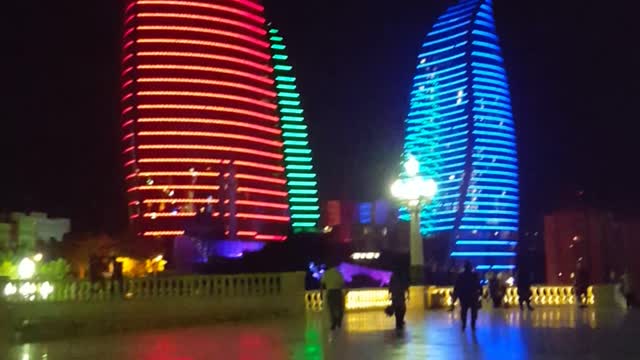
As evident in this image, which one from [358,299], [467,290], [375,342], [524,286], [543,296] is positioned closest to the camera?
[375,342]

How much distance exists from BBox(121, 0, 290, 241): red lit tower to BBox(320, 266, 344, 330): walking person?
88.4 m

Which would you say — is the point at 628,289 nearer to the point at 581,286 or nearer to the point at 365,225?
the point at 581,286

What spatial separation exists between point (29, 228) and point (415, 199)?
63.5 m

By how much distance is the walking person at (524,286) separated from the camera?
28.3 meters

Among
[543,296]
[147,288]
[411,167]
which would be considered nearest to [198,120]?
[411,167]

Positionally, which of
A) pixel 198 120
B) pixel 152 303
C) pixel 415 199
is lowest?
pixel 152 303

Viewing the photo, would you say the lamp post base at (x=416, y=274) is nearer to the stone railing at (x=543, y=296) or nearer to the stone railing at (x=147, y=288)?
the stone railing at (x=543, y=296)

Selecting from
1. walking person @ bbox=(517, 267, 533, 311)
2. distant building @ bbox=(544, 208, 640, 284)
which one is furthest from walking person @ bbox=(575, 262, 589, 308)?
distant building @ bbox=(544, 208, 640, 284)

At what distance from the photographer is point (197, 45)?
124812 mm

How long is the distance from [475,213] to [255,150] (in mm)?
39615

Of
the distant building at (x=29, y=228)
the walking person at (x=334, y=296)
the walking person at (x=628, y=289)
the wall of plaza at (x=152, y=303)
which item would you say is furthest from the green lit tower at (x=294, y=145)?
the walking person at (x=334, y=296)

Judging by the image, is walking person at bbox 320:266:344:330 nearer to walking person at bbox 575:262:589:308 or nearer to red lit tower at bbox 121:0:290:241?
walking person at bbox 575:262:589:308

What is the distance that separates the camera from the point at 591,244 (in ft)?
207

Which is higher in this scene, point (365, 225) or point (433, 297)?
point (365, 225)
